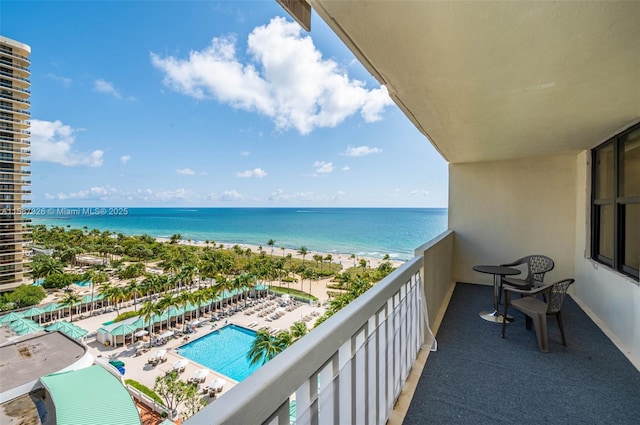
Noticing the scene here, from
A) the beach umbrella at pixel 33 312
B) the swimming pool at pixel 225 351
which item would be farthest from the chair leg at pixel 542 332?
the beach umbrella at pixel 33 312

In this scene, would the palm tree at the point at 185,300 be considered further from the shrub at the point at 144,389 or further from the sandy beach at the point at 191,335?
the shrub at the point at 144,389

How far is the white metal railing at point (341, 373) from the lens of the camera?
21.9 inches

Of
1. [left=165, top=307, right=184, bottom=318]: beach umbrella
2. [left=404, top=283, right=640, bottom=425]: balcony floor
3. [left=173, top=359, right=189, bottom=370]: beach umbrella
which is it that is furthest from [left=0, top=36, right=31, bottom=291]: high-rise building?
[left=404, top=283, right=640, bottom=425]: balcony floor

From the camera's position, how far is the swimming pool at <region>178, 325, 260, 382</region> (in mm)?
12398

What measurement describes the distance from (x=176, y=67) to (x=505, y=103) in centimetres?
4415

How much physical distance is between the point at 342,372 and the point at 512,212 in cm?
515

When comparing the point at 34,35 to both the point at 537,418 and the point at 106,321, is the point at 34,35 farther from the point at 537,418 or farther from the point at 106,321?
the point at 537,418

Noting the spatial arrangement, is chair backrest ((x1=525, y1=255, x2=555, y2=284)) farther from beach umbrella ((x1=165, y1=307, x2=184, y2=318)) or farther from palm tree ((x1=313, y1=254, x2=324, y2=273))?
palm tree ((x1=313, y1=254, x2=324, y2=273))

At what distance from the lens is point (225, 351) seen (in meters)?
13.7

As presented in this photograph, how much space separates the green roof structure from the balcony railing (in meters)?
6.50

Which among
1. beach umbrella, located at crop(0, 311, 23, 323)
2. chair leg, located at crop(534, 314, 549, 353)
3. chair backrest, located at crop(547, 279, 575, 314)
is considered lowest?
beach umbrella, located at crop(0, 311, 23, 323)

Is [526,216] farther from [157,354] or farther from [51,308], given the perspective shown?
[51,308]

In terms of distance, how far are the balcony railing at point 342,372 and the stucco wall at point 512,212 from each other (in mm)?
3631

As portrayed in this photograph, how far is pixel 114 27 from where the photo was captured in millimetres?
23047
